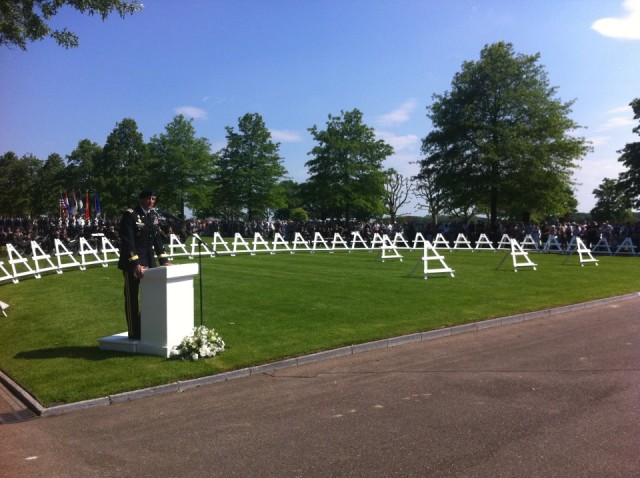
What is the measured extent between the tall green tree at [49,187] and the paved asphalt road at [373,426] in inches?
2728

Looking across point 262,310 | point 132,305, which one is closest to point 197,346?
point 132,305

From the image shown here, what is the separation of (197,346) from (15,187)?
73.0 meters

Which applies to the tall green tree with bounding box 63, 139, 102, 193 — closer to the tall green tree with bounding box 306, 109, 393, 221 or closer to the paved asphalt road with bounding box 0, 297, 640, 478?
the tall green tree with bounding box 306, 109, 393, 221

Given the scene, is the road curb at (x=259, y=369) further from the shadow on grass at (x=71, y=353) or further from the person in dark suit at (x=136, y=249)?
the person in dark suit at (x=136, y=249)

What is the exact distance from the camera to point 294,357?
745cm

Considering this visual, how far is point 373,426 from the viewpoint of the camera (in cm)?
499

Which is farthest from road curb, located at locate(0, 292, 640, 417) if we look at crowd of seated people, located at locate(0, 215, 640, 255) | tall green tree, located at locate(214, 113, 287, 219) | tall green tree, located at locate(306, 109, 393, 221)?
tall green tree, located at locate(214, 113, 287, 219)

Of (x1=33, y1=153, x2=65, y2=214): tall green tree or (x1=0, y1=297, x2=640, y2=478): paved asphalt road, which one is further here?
(x1=33, y1=153, x2=65, y2=214): tall green tree

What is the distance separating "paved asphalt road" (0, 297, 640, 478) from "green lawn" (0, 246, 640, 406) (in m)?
0.75

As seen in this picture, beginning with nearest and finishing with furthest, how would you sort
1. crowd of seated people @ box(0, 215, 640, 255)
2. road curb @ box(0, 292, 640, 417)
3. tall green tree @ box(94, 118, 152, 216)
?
road curb @ box(0, 292, 640, 417), crowd of seated people @ box(0, 215, 640, 255), tall green tree @ box(94, 118, 152, 216)

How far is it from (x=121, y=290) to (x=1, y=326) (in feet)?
13.9

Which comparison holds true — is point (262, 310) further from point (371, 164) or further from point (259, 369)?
point (371, 164)

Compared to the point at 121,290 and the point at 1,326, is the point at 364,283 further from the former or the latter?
the point at 1,326

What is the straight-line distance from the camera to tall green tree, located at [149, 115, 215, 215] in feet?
179
